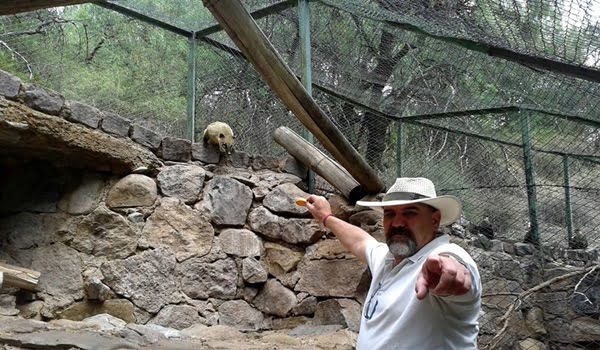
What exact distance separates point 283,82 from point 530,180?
2.12 metres

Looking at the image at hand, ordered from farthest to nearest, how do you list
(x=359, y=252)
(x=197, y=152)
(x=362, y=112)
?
1. (x=362, y=112)
2. (x=197, y=152)
3. (x=359, y=252)

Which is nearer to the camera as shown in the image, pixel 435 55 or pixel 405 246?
pixel 405 246

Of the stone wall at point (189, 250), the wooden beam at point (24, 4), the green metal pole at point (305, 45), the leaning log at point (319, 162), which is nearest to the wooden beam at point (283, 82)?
the leaning log at point (319, 162)

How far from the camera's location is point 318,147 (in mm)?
4051

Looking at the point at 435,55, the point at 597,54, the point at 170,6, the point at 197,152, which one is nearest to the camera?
the point at 597,54

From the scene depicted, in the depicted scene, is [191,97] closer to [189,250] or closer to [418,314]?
[189,250]

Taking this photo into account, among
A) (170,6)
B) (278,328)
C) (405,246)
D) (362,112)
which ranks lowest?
(278,328)

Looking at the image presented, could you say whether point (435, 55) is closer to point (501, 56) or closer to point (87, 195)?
point (501, 56)

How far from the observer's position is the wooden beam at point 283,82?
2.00m

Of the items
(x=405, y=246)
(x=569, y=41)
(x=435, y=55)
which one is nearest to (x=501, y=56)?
(x=569, y=41)

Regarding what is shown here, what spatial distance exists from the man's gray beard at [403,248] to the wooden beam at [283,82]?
3.15 ft

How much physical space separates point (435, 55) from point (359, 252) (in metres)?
1.64

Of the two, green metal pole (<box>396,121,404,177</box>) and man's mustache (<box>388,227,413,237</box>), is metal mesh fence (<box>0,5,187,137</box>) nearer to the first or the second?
green metal pole (<box>396,121,404,177</box>)

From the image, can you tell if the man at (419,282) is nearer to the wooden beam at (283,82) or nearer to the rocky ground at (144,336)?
the wooden beam at (283,82)
